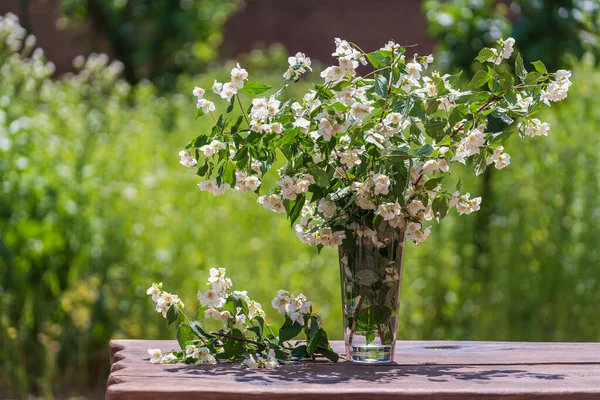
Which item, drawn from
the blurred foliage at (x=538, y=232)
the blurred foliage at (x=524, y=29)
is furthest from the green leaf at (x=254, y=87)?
the blurred foliage at (x=524, y=29)

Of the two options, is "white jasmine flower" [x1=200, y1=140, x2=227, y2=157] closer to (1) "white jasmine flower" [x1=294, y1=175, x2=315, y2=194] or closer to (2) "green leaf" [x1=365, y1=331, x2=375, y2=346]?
(1) "white jasmine flower" [x1=294, y1=175, x2=315, y2=194]

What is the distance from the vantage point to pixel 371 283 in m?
1.48

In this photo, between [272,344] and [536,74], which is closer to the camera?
[536,74]

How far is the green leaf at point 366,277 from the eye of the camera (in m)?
1.48

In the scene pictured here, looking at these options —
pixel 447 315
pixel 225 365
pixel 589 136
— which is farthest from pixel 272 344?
pixel 589 136

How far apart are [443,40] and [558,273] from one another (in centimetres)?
119

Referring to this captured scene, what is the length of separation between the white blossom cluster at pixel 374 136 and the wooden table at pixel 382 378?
23cm

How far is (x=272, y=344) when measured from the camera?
1579 mm

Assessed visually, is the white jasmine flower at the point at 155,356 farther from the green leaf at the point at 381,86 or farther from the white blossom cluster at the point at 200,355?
the green leaf at the point at 381,86

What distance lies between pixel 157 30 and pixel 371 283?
637 cm

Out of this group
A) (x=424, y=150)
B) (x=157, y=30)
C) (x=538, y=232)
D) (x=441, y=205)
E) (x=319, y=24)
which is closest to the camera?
(x=424, y=150)

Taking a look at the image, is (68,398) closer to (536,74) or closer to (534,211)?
(534,211)

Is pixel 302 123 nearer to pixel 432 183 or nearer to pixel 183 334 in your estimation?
pixel 432 183

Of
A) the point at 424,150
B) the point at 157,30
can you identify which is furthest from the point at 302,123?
the point at 157,30
